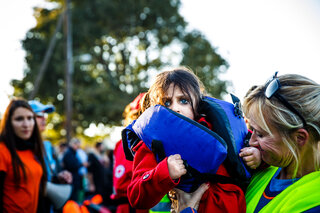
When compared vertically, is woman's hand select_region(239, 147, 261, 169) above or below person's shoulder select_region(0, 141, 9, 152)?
below

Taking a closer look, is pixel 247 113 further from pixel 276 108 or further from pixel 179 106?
pixel 179 106

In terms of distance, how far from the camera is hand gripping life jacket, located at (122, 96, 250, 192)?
174 cm

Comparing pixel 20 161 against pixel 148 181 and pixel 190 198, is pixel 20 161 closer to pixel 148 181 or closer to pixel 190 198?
pixel 148 181

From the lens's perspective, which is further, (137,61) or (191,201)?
(137,61)

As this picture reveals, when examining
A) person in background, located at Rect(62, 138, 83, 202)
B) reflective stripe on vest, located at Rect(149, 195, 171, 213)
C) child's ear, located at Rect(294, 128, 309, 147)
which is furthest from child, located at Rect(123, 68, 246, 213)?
person in background, located at Rect(62, 138, 83, 202)

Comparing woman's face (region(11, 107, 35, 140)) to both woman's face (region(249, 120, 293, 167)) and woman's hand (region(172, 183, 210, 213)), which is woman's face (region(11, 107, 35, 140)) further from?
woman's face (region(249, 120, 293, 167))

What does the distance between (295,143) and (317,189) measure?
0.26 metres

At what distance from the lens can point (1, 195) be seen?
10.1 ft

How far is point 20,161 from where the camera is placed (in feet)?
10.6

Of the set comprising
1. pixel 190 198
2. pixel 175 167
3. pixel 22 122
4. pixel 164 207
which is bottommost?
pixel 164 207

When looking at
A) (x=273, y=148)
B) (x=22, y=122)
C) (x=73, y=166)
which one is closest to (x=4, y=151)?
(x=22, y=122)

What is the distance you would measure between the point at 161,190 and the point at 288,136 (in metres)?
0.73

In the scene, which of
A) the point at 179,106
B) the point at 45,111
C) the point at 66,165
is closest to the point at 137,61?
the point at 66,165

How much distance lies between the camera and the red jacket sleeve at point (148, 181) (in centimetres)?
168
